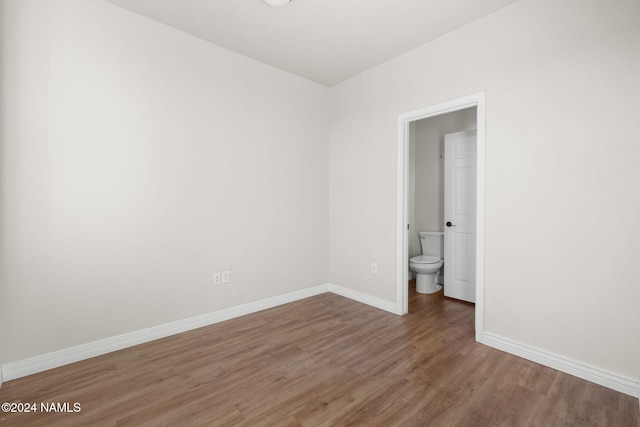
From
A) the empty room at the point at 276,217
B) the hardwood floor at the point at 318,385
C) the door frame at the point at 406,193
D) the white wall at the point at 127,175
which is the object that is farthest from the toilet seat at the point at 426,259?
the white wall at the point at 127,175

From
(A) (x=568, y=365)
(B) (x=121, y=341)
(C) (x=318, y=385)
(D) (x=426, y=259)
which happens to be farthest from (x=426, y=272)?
(B) (x=121, y=341)

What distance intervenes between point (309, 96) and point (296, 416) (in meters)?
3.46

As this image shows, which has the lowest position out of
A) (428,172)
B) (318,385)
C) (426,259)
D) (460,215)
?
(318,385)

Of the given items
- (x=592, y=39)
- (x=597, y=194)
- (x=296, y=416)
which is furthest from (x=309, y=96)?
(x=296, y=416)

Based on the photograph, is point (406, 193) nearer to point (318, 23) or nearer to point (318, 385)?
point (318, 23)

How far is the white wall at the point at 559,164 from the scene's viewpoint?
1882 mm

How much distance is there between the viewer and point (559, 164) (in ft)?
6.95

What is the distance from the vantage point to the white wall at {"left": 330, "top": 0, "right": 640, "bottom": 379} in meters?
1.88

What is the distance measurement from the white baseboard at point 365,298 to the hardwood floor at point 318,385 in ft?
1.73

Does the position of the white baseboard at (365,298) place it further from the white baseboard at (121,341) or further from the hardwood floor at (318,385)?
the white baseboard at (121,341)

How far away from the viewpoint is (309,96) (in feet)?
12.5

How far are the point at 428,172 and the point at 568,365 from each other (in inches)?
118

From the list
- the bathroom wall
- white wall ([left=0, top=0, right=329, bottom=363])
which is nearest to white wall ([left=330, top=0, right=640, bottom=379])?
the bathroom wall

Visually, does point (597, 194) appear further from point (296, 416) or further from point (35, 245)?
point (35, 245)
